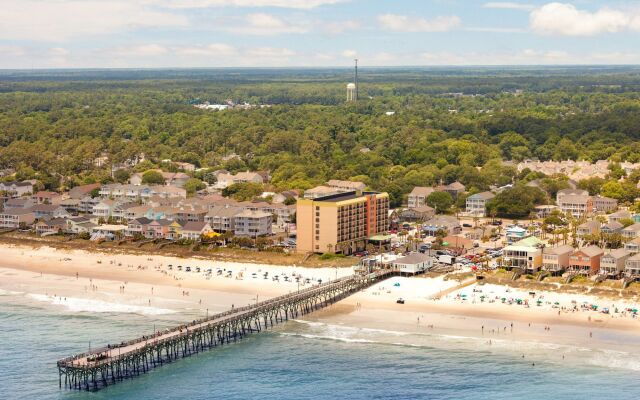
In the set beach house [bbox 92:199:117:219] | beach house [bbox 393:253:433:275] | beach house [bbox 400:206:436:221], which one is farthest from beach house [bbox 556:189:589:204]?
beach house [bbox 92:199:117:219]

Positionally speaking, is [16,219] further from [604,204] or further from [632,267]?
[604,204]

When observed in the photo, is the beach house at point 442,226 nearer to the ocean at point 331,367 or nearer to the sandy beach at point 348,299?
the sandy beach at point 348,299

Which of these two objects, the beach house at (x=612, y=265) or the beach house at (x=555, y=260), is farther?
the beach house at (x=555, y=260)

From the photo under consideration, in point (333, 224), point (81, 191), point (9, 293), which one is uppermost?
point (333, 224)

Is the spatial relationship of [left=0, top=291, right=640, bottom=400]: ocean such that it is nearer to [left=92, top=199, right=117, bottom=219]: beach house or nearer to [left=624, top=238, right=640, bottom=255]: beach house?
[left=624, top=238, right=640, bottom=255]: beach house

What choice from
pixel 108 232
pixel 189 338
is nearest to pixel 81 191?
pixel 108 232

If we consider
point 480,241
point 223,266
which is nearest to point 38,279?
point 223,266

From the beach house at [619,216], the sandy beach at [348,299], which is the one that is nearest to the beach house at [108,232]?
the sandy beach at [348,299]
